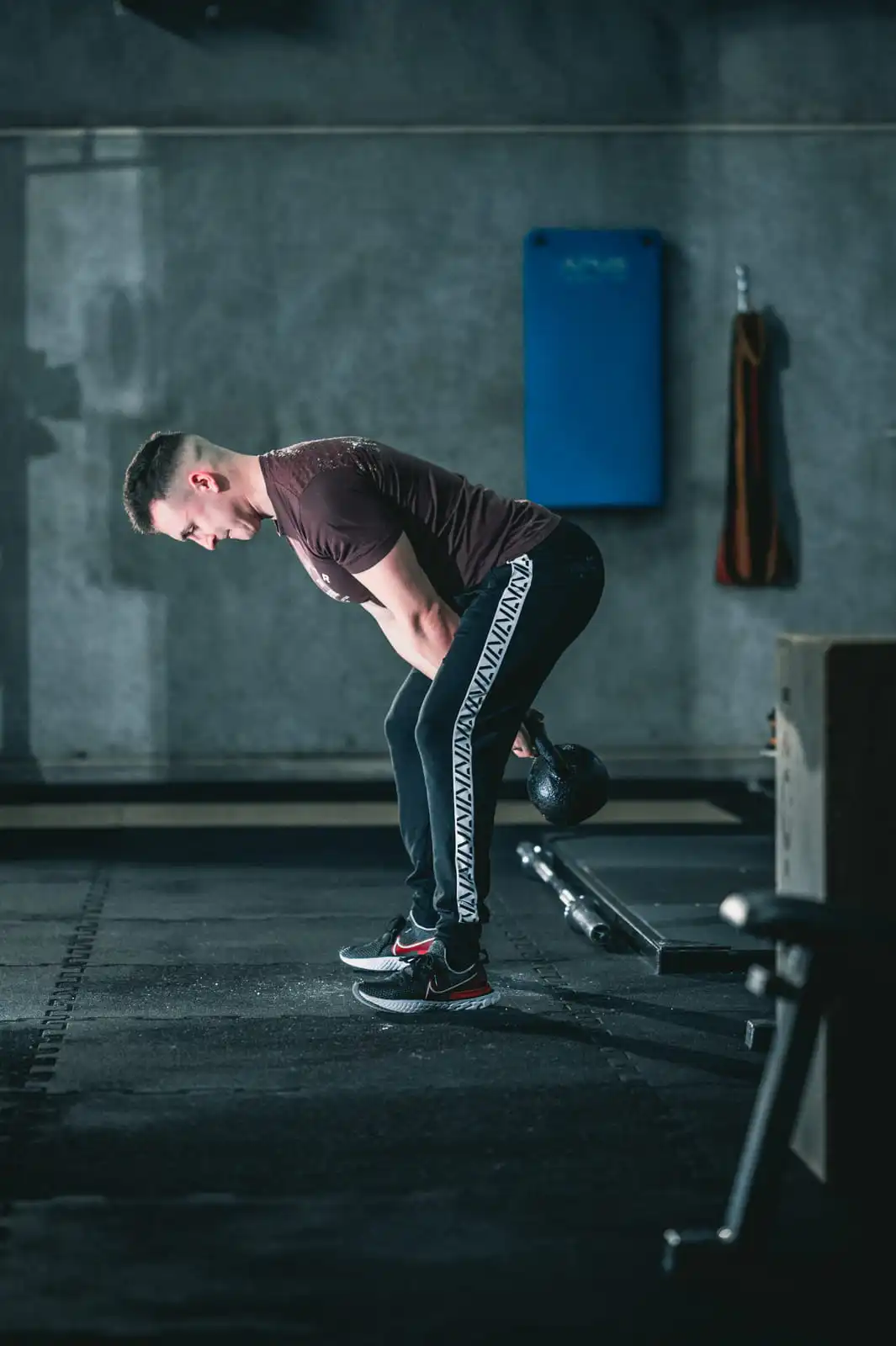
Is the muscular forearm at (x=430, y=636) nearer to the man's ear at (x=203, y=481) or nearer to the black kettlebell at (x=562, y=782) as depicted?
the black kettlebell at (x=562, y=782)

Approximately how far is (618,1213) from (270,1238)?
439 mm

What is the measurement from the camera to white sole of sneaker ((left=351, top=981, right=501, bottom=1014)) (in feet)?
9.59

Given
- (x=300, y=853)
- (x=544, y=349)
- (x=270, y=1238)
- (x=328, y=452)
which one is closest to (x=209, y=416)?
(x=544, y=349)

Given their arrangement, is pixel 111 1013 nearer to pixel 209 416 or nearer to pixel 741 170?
pixel 209 416

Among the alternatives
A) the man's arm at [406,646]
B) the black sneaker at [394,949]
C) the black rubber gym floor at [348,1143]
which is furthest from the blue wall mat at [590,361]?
the man's arm at [406,646]

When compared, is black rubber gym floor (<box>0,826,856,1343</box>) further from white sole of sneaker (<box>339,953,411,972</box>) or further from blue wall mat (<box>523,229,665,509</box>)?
blue wall mat (<box>523,229,665,509</box>)

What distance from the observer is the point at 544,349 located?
20.4ft

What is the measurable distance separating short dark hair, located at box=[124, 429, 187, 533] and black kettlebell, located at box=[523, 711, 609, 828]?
822 mm

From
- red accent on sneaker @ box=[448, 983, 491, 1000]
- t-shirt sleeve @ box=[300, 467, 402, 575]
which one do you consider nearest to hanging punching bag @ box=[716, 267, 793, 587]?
red accent on sneaker @ box=[448, 983, 491, 1000]

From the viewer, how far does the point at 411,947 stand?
10.6 feet

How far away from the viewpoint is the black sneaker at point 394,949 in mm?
3207

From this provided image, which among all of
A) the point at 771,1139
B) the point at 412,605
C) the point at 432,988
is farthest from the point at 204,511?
the point at 771,1139

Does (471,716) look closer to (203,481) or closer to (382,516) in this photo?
(382,516)

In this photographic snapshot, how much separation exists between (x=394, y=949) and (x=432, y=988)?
1.15ft
